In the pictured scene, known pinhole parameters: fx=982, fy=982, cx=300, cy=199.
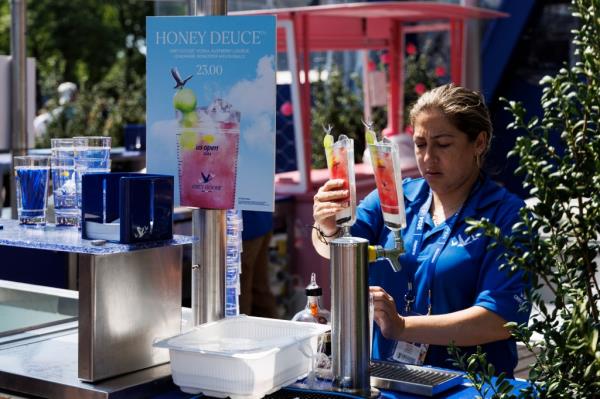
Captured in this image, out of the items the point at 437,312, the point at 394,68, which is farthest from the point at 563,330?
the point at 394,68

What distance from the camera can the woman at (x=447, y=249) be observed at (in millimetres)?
2381

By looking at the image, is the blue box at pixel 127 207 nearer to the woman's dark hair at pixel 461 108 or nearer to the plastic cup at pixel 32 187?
the plastic cup at pixel 32 187

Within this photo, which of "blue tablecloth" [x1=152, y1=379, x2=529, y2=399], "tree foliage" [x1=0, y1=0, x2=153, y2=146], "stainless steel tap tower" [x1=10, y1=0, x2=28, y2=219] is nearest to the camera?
"blue tablecloth" [x1=152, y1=379, x2=529, y2=399]

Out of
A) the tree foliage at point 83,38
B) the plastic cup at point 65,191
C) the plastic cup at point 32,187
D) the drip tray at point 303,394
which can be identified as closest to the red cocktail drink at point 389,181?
the drip tray at point 303,394

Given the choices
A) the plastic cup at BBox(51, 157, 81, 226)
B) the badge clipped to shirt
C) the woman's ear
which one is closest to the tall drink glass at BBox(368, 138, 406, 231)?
the badge clipped to shirt

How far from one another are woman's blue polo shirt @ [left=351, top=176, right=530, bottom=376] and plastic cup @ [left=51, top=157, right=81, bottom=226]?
0.81 meters

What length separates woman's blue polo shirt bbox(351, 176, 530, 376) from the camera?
2398mm

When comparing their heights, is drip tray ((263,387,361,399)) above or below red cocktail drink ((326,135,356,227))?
below

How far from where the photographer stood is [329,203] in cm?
221

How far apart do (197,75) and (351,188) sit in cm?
45

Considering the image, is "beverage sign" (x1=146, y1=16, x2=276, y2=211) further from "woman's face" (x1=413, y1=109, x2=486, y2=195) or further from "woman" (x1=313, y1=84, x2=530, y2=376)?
"woman's face" (x1=413, y1=109, x2=486, y2=195)

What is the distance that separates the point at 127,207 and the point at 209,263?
0.99 ft

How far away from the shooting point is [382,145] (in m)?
2.02

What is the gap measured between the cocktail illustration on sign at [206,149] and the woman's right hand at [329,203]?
0.21 metres
